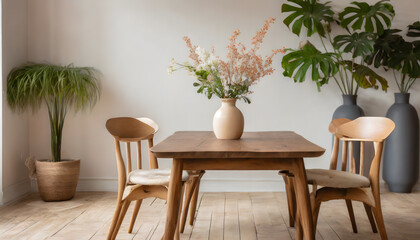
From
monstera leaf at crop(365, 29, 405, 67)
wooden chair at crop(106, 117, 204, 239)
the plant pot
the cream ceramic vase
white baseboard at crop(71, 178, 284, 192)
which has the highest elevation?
monstera leaf at crop(365, 29, 405, 67)

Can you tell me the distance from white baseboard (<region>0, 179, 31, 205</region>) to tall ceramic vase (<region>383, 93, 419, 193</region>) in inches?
142

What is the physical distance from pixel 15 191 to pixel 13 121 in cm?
66

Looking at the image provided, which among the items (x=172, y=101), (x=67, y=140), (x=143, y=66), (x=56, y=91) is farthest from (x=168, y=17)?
(x=67, y=140)

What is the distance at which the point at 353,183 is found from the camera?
2.68 meters

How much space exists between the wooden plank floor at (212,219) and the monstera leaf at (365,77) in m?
1.08

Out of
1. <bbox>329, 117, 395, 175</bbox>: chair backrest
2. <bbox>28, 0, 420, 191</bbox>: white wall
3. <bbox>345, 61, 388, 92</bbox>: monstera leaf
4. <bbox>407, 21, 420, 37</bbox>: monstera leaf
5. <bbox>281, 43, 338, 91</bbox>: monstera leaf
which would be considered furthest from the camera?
<bbox>28, 0, 420, 191</bbox>: white wall

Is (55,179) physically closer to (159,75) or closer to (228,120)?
(159,75)

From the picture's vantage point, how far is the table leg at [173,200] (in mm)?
2268

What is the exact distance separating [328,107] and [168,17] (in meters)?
1.89

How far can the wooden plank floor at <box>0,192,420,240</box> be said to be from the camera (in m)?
3.20

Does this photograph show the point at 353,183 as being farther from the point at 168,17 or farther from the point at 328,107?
the point at 168,17

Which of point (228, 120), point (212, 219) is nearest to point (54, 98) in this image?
point (212, 219)

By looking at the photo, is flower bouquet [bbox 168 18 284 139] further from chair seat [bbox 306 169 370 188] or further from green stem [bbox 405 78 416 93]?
green stem [bbox 405 78 416 93]

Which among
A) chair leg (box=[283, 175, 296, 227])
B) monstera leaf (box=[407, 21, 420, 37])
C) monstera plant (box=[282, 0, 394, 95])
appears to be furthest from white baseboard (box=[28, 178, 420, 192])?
monstera leaf (box=[407, 21, 420, 37])
